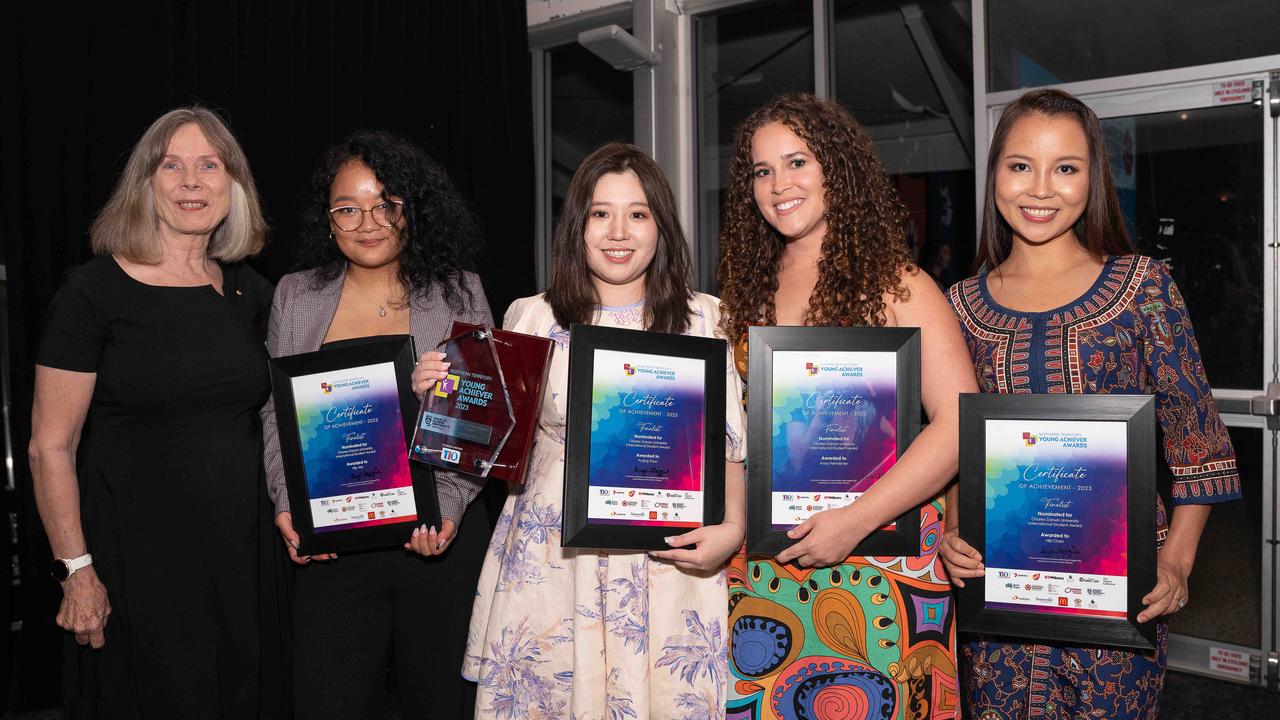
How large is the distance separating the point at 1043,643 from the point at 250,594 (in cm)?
175

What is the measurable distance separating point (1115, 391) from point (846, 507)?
1.82 feet

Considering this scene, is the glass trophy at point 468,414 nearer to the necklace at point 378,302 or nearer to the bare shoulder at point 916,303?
the necklace at point 378,302

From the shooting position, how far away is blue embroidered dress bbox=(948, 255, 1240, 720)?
1569mm

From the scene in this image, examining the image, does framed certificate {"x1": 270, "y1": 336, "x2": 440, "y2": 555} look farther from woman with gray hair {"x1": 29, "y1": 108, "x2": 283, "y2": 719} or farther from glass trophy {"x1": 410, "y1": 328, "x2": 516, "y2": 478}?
woman with gray hair {"x1": 29, "y1": 108, "x2": 283, "y2": 719}

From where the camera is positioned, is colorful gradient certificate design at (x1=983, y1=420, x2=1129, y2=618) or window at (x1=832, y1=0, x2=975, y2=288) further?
window at (x1=832, y1=0, x2=975, y2=288)

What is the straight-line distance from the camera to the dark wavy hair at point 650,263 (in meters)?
1.76

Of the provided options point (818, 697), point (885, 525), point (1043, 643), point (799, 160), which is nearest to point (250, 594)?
point (818, 697)

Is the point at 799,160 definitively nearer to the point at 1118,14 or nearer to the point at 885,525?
the point at 885,525

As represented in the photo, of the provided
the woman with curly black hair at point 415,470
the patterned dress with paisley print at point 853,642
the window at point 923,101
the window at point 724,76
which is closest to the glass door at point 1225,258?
the window at point 923,101

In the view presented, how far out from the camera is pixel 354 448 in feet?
5.91

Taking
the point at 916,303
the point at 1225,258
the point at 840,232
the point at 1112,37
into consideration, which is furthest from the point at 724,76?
the point at 916,303

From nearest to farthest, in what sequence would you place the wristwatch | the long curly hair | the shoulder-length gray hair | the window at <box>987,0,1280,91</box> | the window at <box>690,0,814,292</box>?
the long curly hair, the wristwatch, the shoulder-length gray hair, the window at <box>987,0,1280,91</box>, the window at <box>690,0,814,292</box>

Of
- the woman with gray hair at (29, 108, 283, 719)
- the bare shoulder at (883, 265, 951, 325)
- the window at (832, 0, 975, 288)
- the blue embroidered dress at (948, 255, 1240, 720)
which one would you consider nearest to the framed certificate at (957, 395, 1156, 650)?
the blue embroidered dress at (948, 255, 1240, 720)

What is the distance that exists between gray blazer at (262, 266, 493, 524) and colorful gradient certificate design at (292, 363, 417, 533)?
0.13 meters
